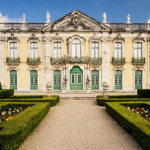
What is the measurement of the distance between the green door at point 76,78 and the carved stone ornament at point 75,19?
5.48m

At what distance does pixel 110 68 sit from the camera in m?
20.0

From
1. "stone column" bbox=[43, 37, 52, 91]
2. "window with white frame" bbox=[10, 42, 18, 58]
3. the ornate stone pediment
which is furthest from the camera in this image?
"window with white frame" bbox=[10, 42, 18, 58]

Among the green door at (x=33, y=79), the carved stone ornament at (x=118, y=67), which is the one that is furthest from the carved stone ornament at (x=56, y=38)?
the carved stone ornament at (x=118, y=67)

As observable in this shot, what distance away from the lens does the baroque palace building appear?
64.8 ft

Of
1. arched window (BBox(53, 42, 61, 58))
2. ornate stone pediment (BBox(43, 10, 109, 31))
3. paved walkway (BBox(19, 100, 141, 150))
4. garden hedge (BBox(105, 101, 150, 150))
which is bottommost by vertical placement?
paved walkway (BBox(19, 100, 141, 150))

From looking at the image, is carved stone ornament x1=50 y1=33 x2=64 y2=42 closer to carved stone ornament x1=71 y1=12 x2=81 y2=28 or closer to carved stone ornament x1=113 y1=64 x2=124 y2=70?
carved stone ornament x1=71 y1=12 x2=81 y2=28

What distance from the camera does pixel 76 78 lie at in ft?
64.4

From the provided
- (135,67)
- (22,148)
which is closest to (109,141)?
(22,148)

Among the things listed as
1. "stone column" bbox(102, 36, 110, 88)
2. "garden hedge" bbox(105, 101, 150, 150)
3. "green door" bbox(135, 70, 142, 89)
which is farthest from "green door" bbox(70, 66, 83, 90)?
"garden hedge" bbox(105, 101, 150, 150)

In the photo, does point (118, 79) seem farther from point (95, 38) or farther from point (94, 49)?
point (95, 38)

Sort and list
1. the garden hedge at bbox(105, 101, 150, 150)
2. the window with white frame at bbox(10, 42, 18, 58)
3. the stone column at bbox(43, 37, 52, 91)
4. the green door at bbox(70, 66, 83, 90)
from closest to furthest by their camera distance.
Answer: the garden hedge at bbox(105, 101, 150, 150)
the green door at bbox(70, 66, 83, 90)
the stone column at bbox(43, 37, 52, 91)
the window with white frame at bbox(10, 42, 18, 58)

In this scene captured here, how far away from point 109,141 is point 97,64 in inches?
622

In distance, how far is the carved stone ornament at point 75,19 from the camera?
19.6 m

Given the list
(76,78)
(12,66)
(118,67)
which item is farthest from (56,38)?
(118,67)
